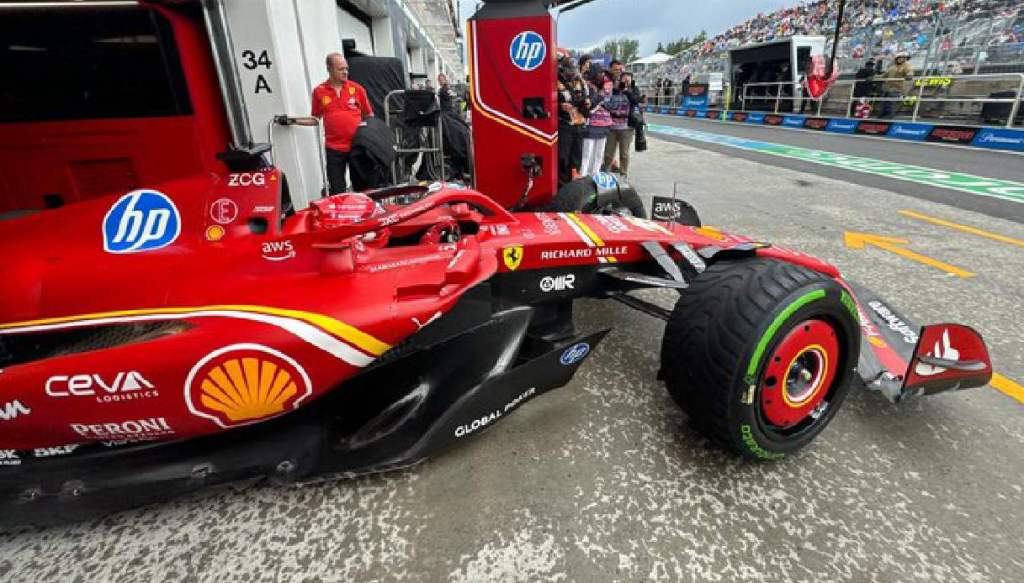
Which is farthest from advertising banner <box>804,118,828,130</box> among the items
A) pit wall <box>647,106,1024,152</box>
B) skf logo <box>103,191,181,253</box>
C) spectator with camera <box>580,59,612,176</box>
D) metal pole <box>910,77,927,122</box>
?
skf logo <box>103,191,181,253</box>

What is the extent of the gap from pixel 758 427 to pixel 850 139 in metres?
13.9

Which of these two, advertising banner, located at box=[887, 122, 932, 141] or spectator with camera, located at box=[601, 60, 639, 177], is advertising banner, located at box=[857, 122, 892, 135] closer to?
advertising banner, located at box=[887, 122, 932, 141]

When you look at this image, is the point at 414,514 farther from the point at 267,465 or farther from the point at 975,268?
the point at 975,268

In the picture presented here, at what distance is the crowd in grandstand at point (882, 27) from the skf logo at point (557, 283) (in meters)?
18.5

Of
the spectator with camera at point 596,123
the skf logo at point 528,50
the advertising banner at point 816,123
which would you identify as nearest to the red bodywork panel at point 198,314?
the skf logo at point 528,50

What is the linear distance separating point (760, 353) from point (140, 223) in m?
2.28

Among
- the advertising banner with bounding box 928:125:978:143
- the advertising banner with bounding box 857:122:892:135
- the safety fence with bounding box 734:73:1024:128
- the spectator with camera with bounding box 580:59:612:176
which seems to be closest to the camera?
the spectator with camera with bounding box 580:59:612:176

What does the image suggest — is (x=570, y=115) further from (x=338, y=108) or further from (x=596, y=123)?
(x=338, y=108)

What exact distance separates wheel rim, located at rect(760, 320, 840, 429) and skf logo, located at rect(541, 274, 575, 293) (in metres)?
0.83

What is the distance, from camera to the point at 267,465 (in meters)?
1.55

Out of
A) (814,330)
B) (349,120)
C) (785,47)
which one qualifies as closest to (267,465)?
(814,330)

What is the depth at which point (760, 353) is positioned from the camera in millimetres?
1589

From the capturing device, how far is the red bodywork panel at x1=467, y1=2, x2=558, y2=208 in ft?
14.9

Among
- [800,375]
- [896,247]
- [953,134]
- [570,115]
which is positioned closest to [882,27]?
[953,134]
